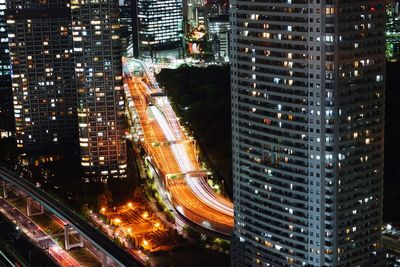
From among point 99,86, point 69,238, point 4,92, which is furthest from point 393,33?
point 69,238

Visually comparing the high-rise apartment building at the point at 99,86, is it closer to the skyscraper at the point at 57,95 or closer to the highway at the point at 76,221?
the skyscraper at the point at 57,95

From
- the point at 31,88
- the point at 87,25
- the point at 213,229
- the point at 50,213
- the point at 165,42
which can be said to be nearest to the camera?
the point at 213,229

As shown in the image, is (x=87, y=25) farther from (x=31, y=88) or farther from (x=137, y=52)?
(x=137, y=52)

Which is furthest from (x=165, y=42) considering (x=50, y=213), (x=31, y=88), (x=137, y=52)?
(x=50, y=213)

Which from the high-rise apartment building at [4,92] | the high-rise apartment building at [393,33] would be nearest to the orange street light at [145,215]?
the high-rise apartment building at [4,92]

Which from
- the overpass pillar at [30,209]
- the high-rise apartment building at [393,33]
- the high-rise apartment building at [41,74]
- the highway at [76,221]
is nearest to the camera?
the highway at [76,221]

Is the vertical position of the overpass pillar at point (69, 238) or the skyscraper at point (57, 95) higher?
the skyscraper at point (57, 95)

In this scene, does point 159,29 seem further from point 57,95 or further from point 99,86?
point 99,86
